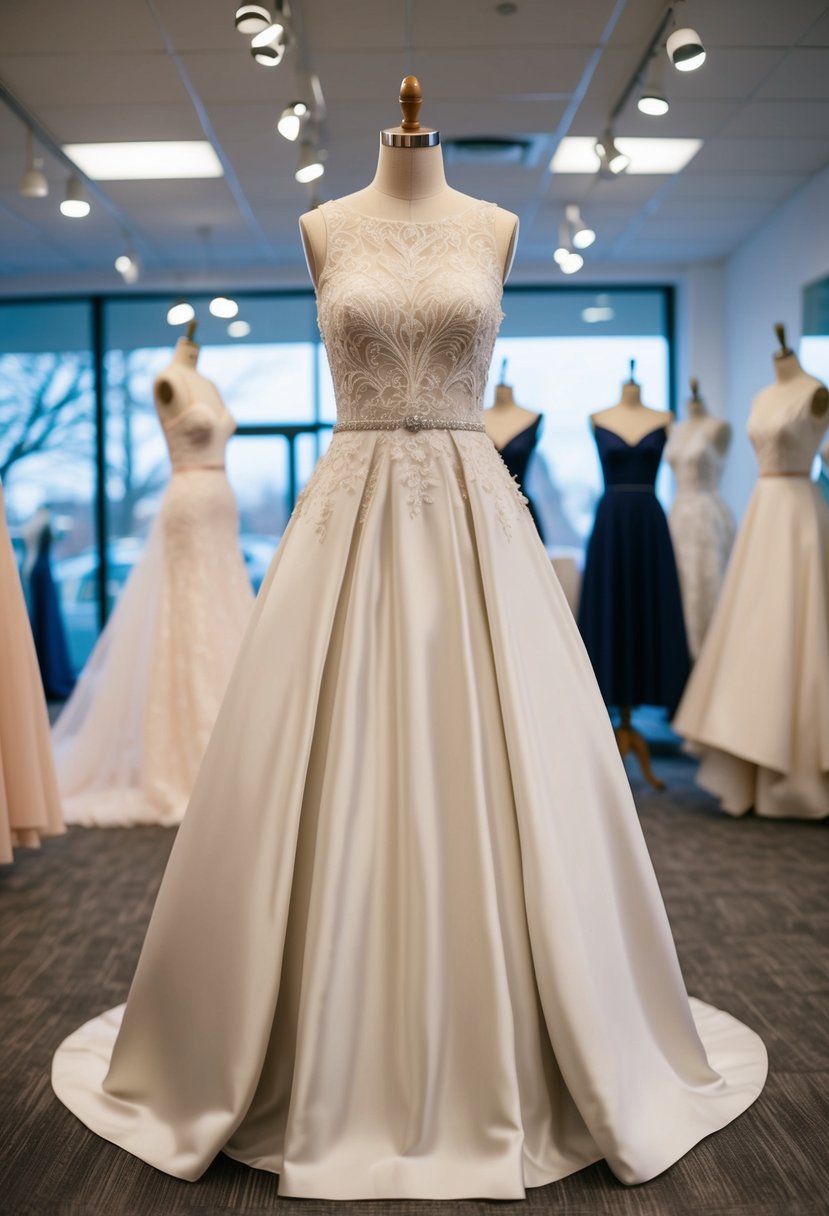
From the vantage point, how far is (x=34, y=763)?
127 inches

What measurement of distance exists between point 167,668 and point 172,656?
0.18ft

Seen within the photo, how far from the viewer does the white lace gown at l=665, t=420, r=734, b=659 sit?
584 cm

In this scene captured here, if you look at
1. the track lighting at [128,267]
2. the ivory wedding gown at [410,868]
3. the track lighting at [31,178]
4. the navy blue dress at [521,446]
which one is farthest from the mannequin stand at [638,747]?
the track lighting at [128,267]

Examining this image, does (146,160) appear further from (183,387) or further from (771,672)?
(771,672)

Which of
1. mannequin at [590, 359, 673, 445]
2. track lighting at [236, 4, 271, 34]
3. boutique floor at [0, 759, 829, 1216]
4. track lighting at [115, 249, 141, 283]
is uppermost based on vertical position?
track lighting at [115, 249, 141, 283]

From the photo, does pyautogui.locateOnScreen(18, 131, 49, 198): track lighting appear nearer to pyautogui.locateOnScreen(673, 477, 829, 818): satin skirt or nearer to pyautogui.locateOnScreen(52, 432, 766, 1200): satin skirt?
pyautogui.locateOnScreen(673, 477, 829, 818): satin skirt

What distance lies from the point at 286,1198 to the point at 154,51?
4.30 meters

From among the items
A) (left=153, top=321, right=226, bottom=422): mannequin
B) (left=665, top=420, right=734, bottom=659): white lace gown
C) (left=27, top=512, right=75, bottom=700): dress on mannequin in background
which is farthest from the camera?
(left=27, top=512, right=75, bottom=700): dress on mannequin in background

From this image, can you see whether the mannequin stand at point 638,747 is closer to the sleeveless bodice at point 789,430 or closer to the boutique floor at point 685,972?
the boutique floor at point 685,972

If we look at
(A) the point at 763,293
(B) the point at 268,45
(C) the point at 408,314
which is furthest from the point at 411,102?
(A) the point at 763,293

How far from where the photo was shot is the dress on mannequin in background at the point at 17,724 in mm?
3156

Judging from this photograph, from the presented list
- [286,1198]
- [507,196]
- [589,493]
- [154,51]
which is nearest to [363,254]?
[286,1198]

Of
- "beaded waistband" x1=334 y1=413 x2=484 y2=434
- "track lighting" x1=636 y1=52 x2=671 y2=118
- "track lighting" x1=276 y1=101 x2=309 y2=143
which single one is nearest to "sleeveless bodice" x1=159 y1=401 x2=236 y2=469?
"track lighting" x1=276 y1=101 x2=309 y2=143

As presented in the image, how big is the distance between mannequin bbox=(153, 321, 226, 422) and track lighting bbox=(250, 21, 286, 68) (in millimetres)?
1173
